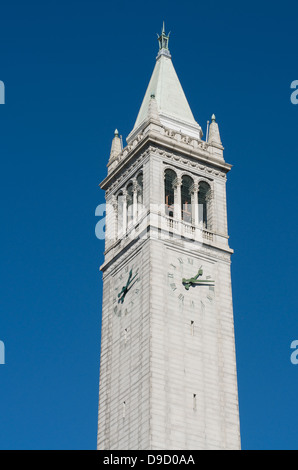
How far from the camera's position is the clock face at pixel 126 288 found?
7726 centimetres

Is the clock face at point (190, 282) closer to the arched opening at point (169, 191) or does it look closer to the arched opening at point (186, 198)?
the arched opening at point (169, 191)

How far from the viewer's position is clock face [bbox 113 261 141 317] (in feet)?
253

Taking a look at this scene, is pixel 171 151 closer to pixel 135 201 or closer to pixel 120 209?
pixel 135 201

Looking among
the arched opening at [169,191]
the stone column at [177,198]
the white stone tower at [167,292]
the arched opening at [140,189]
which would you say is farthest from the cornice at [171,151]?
the stone column at [177,198]

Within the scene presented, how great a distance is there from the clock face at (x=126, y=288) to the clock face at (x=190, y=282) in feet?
8.99

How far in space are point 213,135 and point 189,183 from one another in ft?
21.6

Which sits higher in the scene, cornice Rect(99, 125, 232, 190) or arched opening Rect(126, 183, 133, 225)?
cornice Rect(99, 125, 232, 190)

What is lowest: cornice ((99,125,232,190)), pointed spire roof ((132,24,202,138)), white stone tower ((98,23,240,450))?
white stone tower ((98,23,240,450))

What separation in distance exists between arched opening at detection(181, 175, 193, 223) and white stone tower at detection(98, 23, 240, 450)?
101 millimetres

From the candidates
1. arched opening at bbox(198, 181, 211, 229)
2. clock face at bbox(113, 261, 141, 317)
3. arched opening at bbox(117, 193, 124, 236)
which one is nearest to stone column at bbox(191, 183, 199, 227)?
arched opening at bbox(198, 181, 211, 229)

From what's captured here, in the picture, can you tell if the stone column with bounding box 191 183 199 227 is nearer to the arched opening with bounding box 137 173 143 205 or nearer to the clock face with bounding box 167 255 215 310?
the clock face with bounding box 167 255 215 310
